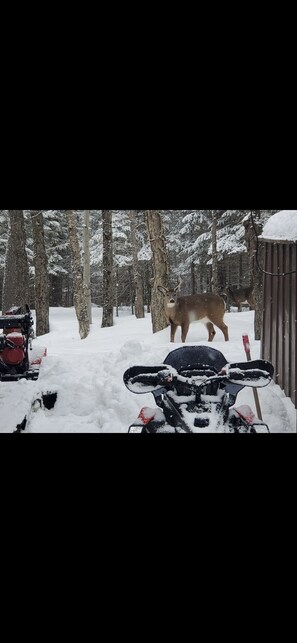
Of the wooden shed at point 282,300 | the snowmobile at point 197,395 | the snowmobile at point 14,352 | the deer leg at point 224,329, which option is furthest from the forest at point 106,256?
the snowmobile at point 197,395

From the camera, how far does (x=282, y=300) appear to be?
359cm

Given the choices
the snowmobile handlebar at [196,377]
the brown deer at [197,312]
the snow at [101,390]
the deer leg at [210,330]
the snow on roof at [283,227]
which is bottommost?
the snow at [101,390]

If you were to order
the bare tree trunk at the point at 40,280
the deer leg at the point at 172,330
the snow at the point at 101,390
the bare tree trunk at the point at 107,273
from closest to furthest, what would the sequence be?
the snow at the point at 101,390
the deer leg at the point at 172,330
the bare tree trunk at the point at 40,280
the bare tree trunk at the point at 107,273

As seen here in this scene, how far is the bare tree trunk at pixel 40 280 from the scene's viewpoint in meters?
7.69

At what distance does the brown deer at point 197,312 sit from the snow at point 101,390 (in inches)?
4.1

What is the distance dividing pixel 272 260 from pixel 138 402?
56.3 inches

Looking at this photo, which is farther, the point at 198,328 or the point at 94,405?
the point at 198,328

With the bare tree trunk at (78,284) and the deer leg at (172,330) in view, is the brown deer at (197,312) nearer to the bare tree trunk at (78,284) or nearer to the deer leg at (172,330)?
the deer leg at (172,330)

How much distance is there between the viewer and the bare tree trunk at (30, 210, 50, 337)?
7.69m

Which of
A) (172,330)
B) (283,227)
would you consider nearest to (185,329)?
(172,330)
